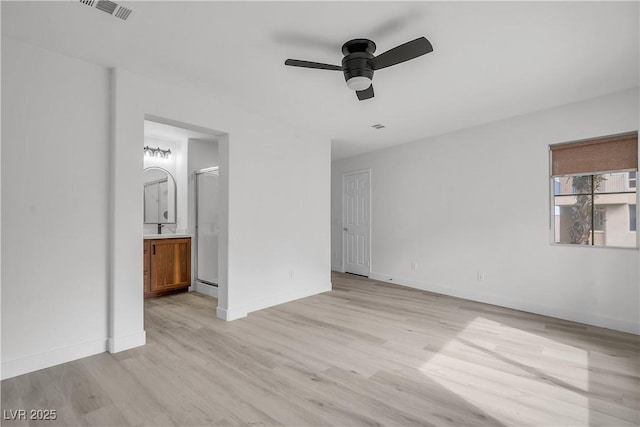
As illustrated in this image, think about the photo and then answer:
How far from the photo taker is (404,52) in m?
A: 2.13

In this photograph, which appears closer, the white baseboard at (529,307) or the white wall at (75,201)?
the white wall at (75,201)

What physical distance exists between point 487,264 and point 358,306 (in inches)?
75.9

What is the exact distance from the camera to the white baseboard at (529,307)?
3299 millimetres

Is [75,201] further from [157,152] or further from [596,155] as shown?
[596,155]

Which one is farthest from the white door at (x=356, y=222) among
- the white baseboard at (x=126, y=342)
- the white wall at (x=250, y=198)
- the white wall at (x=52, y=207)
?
the white wall at (x=52, y=207)

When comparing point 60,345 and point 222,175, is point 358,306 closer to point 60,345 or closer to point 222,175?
point 222,175

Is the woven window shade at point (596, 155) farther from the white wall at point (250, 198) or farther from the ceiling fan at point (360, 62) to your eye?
the white wall at point (250, 198)

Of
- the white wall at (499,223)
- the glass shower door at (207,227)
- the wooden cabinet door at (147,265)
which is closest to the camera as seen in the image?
the white wall at (499,223)

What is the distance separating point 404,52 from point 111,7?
1914mm

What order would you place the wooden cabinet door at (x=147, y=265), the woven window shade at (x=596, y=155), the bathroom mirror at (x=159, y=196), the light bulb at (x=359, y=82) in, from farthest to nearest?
the bathroom mirror at (x=159, y=196) < the wooden cabinet door at (x=147, y=265) < the woven window shade at (x=596, y=155) < the light bulb at (x=359, y=82)

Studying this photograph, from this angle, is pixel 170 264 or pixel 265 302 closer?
pixel 265 302

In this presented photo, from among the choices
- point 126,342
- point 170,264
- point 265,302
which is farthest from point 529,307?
point 170,264

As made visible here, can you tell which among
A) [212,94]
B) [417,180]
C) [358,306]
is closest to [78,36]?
[212,94]

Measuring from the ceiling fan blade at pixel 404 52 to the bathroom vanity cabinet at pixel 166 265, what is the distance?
3.94 metres
